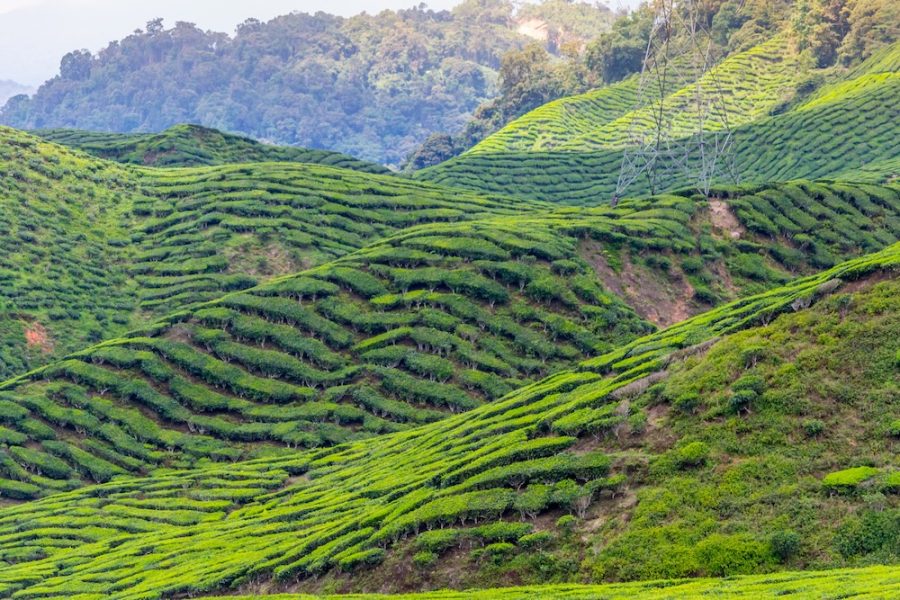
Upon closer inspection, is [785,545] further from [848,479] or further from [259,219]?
[259,219]

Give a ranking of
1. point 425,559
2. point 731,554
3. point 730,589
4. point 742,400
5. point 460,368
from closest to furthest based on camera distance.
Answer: point 730,589
point 731,554
point 425,559
point 742,400
point 460,368

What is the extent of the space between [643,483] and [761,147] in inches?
4397

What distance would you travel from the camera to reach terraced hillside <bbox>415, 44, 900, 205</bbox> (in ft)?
456

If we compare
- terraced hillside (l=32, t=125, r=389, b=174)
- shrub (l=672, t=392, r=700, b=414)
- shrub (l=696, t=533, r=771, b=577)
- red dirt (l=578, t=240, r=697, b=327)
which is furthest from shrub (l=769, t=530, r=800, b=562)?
terraced hillside (l=32, t=125, r=389, b=174)

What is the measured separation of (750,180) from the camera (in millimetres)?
140875

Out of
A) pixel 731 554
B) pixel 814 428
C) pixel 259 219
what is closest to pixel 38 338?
pixel 259 219

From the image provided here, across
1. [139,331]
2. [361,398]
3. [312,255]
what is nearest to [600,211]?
[312,255]

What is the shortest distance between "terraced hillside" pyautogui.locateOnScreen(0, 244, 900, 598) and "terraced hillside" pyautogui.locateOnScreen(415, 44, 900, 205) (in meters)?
78.2

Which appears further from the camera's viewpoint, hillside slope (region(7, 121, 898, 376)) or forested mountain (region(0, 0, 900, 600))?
hillside slope (region(7, 121, 898, 376))

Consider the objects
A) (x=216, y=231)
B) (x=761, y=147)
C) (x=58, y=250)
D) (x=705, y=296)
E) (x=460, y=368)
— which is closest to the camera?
(x=460, y=368)

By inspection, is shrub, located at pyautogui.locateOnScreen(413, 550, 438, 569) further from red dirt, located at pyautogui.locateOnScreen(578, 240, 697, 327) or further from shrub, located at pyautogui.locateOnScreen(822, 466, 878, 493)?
red dirt, located at pyautogui.locateOnScreen(578, 240, 697, 327)

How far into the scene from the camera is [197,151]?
154250 mm

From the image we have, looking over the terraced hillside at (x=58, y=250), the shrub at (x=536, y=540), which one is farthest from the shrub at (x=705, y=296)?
the shrub at (x=536, y=540)

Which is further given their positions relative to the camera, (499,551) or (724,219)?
(724,219)
